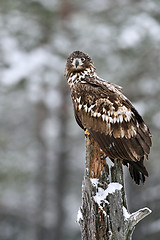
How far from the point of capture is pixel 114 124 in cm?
423

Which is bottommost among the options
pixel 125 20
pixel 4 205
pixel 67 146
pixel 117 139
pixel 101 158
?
pixel 101 158

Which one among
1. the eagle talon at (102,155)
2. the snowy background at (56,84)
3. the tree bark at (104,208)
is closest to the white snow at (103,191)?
the tree bark at (104,208)

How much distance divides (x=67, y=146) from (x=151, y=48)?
4.52 metres

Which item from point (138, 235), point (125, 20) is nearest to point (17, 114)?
point (125, 20)

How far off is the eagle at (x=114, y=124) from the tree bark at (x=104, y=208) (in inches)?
8.4

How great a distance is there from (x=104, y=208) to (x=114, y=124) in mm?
874

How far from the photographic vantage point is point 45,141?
43.2ft

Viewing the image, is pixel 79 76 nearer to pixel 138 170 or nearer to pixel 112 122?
pixel 112 122

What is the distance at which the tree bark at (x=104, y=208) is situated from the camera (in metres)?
3.71

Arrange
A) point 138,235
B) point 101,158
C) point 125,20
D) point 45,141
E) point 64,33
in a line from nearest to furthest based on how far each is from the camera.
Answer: point 101,158 → point 138,235 → point 125,20 → point 64,33 → point 45,141

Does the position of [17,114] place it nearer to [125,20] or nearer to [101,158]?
Answer: [125,20]

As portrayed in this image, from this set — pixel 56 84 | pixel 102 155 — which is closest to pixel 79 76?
pixel 102 155

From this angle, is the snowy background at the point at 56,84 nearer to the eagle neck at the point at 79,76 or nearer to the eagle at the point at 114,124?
the eagle neck at the point at 79,76

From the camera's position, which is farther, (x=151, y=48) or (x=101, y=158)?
(x=151, y=48)
